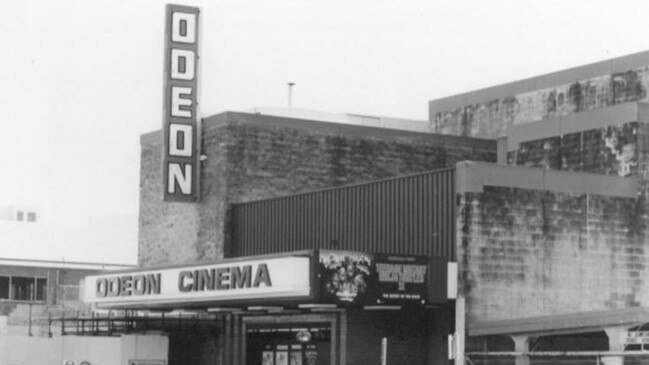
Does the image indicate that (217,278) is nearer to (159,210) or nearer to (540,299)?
(540,299)

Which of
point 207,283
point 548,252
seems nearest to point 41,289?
point 207,283

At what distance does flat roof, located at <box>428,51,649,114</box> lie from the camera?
42.5 metres

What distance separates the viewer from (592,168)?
124 ft

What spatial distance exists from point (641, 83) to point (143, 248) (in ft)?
59.0

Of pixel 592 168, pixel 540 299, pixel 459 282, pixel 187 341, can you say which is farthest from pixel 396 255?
pixel 187 341

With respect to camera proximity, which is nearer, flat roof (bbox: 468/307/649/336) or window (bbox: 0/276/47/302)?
flat roof (bbox: 468/307/649/336)

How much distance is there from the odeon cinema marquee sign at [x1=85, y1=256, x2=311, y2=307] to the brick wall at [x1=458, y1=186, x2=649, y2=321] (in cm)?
460

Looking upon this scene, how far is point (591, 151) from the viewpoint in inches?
1497

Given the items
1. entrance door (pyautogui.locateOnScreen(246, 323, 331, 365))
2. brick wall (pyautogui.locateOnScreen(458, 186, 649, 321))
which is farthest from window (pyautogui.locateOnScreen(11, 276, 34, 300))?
brick wall (pyautogui.locateOnScreen(458, 186, 649, 321))

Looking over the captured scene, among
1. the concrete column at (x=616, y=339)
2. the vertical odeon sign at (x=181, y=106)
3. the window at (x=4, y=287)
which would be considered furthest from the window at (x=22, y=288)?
the concrete column at (x=616, y=339)

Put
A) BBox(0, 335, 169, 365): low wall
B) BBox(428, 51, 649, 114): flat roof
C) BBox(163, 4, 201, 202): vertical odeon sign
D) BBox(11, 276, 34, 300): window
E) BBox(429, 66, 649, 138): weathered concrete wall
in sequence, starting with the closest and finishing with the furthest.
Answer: BBox(0, 335, 169, 365): low wall
BBox(163, 4, 201, 202): vertical odeon sign
BBox(428, 51, 649, 114): flat roof
BBox(429, 66, 649, 138): weathered concrete wall
BBox(11, 276, 34, 300): window

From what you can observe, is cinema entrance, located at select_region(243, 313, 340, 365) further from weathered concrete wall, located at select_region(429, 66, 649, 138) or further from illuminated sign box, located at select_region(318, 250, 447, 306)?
weathered concrete wall, located at select_region(429, 66, 649, 138)

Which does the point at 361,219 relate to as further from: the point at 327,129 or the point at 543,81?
the point at 543,81

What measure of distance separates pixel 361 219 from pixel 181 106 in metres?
8.27
